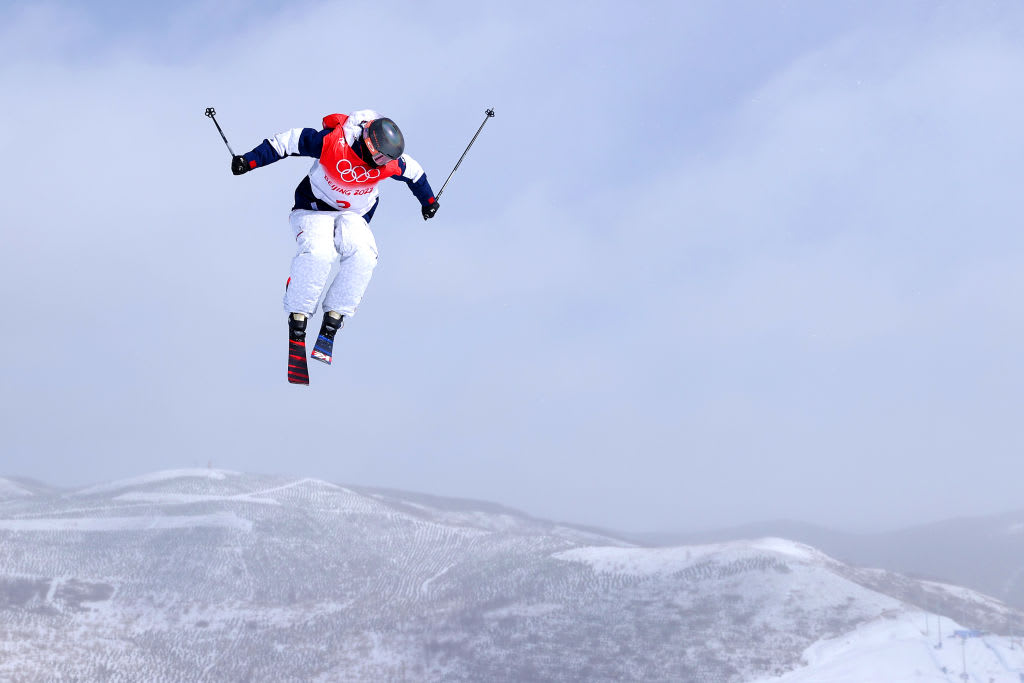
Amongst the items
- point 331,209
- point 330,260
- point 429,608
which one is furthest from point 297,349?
point 429,608

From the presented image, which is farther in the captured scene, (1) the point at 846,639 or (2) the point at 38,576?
(2) the point at 38,576

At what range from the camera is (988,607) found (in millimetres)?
84375

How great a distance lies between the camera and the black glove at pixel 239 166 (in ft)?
46.3

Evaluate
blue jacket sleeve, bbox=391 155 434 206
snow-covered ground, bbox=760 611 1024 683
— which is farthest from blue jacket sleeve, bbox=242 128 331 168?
snow-covered ground, bbox=760 611 1024 683

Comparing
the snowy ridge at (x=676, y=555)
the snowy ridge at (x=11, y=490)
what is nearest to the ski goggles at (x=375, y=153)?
the snowy ridge at (x=676, y=555)

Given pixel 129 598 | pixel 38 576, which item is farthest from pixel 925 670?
pixel 38 576

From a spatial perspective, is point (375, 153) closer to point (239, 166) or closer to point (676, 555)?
point (239, 166)

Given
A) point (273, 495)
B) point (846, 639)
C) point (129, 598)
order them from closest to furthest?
1. point (846, 639)
2. point (129, 598)
3. point (273, 495)

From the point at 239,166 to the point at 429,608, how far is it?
7830 centimetres

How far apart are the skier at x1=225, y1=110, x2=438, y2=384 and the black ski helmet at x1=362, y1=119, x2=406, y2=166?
16mm

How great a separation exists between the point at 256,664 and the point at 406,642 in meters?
13.1

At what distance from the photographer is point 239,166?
14.2 meters

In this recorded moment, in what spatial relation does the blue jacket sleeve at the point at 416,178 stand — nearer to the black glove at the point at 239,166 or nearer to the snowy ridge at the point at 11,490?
the black glove at the point at 239,166

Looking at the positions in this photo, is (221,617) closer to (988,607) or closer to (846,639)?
(846,639)
